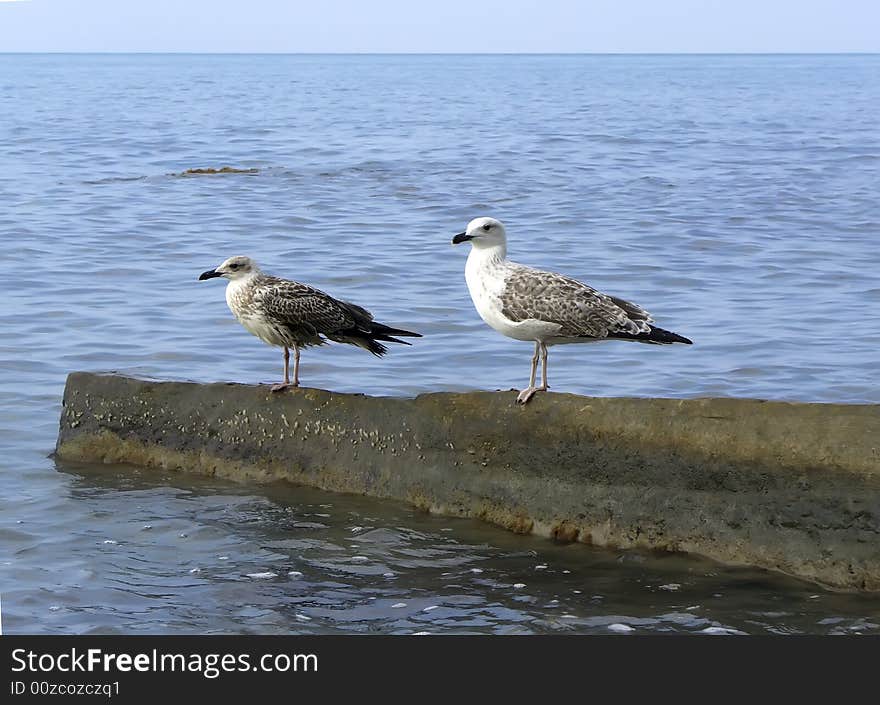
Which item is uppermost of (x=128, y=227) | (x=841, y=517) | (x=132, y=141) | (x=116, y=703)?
(x=132, y=141)

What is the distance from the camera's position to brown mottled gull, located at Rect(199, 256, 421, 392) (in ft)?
30.6

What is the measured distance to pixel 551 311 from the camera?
28.5 feet

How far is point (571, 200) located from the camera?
2498 cm

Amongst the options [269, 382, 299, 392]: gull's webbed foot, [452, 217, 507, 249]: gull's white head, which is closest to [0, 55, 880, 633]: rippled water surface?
[269, 382, 299, 392]: gull's webbed foot

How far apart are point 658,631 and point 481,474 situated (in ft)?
6.01

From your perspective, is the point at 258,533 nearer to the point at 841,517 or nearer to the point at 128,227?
the point at 841,517

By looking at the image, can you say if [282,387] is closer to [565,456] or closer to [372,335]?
[372,335]

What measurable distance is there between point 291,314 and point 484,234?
53.1 inches

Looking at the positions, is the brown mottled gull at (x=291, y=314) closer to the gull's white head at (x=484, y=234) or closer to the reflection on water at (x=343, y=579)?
the gull's white head at (x=484, y=234)

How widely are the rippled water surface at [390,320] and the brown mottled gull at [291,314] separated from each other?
1038 millimetres

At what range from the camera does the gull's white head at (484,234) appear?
9.01 m

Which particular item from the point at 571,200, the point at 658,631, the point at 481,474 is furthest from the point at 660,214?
the point at 658,631

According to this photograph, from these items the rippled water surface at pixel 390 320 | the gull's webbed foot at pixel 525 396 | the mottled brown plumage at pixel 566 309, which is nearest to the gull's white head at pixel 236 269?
the rippled water surface at pixel 390 320

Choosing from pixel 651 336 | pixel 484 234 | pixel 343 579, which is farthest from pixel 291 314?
pixel 651 336
